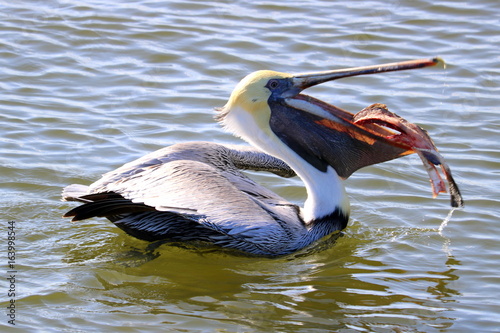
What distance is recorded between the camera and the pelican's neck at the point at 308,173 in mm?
5918

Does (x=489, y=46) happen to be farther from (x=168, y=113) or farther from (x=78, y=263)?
(x=78, y=263)

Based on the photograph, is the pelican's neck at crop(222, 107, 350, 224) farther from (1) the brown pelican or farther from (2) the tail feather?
(2) the tail feather

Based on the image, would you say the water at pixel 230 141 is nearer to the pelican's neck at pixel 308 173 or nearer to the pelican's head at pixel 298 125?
the pelican's neck at pixel 308 173

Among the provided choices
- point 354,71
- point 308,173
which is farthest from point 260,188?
point 354,71

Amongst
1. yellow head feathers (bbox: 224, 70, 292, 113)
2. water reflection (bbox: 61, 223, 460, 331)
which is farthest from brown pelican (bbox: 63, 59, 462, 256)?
water reflection (bbox: 61, 223, 460, 331)

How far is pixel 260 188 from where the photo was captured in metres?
6.23

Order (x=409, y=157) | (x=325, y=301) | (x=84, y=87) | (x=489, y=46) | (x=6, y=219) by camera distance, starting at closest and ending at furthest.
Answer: (x=325, y=301) → (x=6, y=219) → (x=409, y=157) → (x=84, y=87) → (x=489, y=46)

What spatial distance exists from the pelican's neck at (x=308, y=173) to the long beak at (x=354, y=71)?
1.27 ft

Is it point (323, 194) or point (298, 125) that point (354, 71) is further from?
point (323, 194)

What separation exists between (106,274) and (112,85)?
372cm

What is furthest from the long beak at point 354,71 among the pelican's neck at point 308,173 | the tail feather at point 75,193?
the tail feather at point 75,193

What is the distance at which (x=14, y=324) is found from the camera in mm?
4883

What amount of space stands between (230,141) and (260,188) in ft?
5.93

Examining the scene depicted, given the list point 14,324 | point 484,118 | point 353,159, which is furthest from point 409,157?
point 14,324
